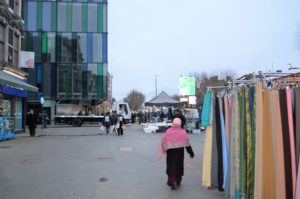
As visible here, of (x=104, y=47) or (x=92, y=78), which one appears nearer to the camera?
(x=92, y=78)

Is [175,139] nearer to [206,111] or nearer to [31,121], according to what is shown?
[206,111]

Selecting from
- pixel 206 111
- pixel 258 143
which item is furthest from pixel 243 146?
pixel 206 111

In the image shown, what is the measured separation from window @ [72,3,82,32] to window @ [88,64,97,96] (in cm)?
480

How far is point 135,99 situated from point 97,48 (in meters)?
77.0

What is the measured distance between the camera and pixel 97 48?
5291 cm

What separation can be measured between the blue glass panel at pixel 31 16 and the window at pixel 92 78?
830 cm

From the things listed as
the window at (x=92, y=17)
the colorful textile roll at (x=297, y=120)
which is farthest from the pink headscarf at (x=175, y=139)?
the window at (x=92, y=17)

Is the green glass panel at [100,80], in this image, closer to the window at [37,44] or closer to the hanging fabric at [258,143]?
the window at [37,44]

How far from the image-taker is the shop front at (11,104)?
71.5ft

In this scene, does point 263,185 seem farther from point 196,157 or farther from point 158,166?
point 196,157

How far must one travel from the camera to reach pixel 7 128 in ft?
73.8

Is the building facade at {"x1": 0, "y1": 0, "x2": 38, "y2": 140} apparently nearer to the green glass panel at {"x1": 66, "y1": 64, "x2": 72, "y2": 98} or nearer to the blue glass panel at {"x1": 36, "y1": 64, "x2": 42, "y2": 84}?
the green glass panel at {"x1": 66, "y1": 64, "x2": 72, "y2": 98}

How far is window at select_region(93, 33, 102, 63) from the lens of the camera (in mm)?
52719

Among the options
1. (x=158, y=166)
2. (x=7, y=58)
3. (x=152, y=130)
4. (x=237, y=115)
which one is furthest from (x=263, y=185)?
(x=152, y=130)
